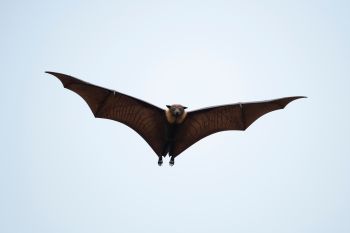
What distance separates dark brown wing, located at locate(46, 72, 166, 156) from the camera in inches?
811

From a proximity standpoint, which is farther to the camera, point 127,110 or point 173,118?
point 127,110

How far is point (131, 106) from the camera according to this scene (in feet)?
69.3

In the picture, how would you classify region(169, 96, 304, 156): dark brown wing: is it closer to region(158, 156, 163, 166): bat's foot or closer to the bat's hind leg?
the bat's hind leg

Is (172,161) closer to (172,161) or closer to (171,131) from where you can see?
(172,161)

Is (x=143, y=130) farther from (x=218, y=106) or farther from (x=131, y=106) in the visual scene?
(x=218, y=106)

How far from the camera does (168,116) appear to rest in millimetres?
20297

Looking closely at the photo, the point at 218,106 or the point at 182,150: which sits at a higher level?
the point at 218,106

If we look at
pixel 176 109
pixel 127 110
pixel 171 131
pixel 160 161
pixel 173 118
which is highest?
pixel 127 110

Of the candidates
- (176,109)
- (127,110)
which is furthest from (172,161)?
(176,109)

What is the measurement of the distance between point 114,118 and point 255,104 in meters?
5.89

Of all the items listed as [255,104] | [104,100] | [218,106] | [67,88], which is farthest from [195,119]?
[67,88]

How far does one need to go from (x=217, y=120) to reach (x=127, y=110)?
3.81m

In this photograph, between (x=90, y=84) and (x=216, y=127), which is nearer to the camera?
(x=90, y=84)

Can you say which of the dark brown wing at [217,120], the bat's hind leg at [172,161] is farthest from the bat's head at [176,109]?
the bat's hind leg at [172,161]
